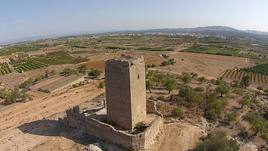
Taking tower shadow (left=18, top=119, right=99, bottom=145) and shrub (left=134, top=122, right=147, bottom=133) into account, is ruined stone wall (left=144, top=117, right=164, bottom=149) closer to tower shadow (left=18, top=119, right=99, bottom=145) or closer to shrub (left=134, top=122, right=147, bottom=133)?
shrub (left=134, top=122, right=147, bottom=133)

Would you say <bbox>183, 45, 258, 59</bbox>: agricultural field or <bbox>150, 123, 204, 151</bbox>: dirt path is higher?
<bbox>150, 123, 204, 151</bbox>: dirt path

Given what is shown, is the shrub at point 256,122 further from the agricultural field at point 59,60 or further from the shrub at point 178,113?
the agricultural field at point 59,60

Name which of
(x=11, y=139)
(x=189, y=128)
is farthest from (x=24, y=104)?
(x=189, y=128)

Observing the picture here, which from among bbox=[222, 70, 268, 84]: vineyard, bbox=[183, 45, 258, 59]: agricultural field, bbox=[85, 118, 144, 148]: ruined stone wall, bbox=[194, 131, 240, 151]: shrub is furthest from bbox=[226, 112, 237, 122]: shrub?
bbox=[183, 45, 258, 59]: agricultural field

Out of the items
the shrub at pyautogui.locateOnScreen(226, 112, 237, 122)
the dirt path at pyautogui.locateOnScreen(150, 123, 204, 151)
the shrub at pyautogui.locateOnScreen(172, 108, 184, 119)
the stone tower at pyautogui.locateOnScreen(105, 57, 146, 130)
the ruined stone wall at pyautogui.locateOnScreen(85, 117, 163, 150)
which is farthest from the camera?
the shrub at pyautogui.locateOnScreen(226, 112, 237, 122)

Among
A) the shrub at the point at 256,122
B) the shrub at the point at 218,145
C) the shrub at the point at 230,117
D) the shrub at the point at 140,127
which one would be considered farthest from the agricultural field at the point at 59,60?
the shrub at the point at 218,145

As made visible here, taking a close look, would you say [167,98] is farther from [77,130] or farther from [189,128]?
[77,130]

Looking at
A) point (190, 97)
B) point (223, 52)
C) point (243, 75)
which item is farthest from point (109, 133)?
point (223, 52)
